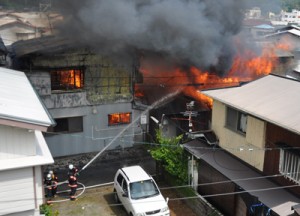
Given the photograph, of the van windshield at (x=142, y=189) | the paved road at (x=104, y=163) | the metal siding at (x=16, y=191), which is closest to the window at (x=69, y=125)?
the paved road at (x=104, y=163)

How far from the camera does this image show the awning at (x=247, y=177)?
39.1ft

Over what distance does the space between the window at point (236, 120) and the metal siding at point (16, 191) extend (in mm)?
8932

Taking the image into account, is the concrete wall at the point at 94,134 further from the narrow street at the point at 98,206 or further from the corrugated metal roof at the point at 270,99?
the corrugated metal roof at the point at 270,99

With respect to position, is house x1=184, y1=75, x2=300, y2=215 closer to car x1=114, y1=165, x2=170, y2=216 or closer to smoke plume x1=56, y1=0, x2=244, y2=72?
car x1=114, y1=165, x2=170, y2=216

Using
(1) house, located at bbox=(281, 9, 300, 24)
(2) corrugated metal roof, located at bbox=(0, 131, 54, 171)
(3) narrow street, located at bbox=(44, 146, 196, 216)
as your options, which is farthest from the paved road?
(1) house, located at bbox=(281, 9, 300, 24)

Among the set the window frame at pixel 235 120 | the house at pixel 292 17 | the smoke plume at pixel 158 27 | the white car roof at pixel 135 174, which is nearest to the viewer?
the window frame at pixel 235 120

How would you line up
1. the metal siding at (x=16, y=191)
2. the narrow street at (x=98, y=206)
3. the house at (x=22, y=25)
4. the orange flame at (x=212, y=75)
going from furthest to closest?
the house at (x=22, y=25) < the orange flame at (x=212, y=75) < the narrow street at (x=98, y=206) < the metal siding at (x=16, y=191)

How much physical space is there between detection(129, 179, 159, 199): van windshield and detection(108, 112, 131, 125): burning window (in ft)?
23.7

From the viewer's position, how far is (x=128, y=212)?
15.1m

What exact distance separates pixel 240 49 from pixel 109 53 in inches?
409

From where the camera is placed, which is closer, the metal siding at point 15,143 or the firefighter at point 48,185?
the metal siding at point 15,143

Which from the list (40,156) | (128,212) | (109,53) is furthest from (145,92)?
(40,156)

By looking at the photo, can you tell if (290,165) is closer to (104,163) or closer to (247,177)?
(247,177)

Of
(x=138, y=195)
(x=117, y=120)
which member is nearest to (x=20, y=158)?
(x=138, y=195)
